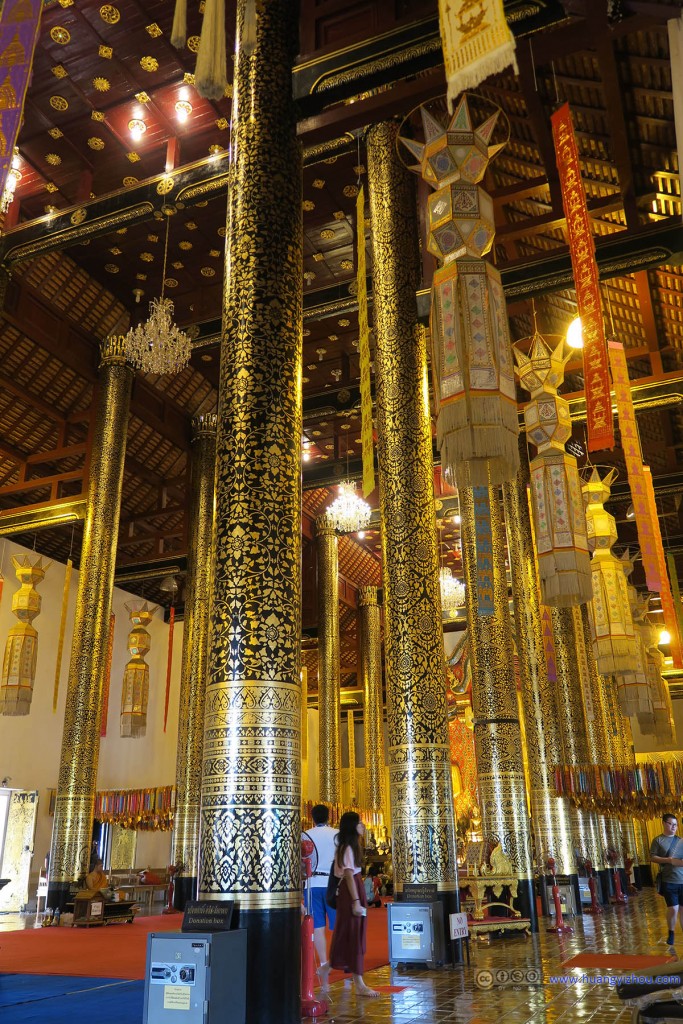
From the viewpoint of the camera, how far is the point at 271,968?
3.32 metres

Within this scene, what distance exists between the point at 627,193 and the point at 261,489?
555 cm

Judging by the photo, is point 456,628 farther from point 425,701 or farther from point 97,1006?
point 97,1006

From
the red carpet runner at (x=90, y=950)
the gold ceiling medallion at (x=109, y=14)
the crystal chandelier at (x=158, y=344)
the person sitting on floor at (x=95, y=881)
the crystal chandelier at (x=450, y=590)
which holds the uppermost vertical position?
the gold ceiling medallion at (x=109, y=14)

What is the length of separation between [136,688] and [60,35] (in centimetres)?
1024

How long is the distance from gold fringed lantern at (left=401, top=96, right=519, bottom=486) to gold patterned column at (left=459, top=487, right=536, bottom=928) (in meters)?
3.81

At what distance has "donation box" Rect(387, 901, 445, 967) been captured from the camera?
549 centimetres

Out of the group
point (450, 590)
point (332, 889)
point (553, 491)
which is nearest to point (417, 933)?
point (332, 889)

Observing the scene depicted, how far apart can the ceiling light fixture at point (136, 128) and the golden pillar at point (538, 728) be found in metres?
6.94

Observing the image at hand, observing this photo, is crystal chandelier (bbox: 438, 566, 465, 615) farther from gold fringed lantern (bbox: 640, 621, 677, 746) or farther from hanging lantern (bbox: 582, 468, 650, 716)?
hanging lantern (bbox: 582, 468, 650, 716)

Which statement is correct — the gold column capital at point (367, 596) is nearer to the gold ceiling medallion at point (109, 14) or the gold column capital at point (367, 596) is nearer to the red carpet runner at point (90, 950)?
the red carpet runner at point (90, 950)

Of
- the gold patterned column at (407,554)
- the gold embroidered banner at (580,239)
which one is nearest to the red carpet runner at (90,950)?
the gold patterned column at (407,554)

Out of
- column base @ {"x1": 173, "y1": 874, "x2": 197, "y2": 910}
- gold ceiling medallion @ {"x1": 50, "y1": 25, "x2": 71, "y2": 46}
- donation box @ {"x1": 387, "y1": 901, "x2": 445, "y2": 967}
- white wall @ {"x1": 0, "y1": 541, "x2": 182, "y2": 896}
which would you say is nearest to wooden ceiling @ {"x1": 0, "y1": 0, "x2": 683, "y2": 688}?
gold ceiling medallion @ {"x1": 50, "y1": 25, "x2": 71, "y2": 46}

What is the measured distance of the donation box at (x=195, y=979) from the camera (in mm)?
3078

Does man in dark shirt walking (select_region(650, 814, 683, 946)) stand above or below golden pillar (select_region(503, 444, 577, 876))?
below
